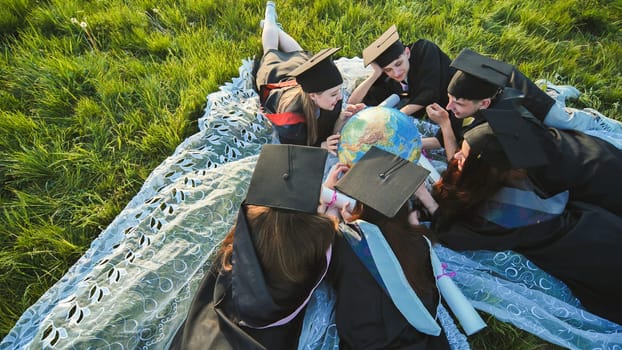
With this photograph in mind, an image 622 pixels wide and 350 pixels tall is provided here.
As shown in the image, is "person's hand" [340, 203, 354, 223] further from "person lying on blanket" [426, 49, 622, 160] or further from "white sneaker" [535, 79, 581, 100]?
"white sneaker" [535, 79, 581, 100]

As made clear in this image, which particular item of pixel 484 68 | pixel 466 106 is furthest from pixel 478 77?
pixel 466 106

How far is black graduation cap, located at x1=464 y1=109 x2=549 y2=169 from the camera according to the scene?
6.67 ft

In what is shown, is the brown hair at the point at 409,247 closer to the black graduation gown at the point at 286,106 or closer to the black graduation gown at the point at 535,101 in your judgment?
the black graduation gown at the point at 286,106

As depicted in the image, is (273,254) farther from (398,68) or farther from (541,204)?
(398,68)

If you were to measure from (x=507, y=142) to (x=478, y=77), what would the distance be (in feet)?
2.59

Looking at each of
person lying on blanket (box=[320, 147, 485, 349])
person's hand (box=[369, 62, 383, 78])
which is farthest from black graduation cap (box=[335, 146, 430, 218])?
person's hand (box=[369, 62, 383, 78])

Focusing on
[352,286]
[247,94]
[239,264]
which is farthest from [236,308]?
[247,94]

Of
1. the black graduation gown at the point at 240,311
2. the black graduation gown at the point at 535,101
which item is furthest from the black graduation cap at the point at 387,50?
the black graduation gown at the point at 240,311

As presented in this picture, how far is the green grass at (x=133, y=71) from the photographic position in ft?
8.77

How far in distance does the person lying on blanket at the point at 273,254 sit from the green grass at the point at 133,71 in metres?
1.37

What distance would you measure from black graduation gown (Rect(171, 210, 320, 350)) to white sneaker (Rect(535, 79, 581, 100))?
3327mm

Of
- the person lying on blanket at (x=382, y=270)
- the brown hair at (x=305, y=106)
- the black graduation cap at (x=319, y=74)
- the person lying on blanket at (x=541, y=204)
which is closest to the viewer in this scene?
the person lying on blanket at (x=382, y=270)

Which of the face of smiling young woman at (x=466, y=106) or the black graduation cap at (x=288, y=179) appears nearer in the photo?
the black graduation cap at (x=288, y=179)

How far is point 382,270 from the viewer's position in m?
1.87
